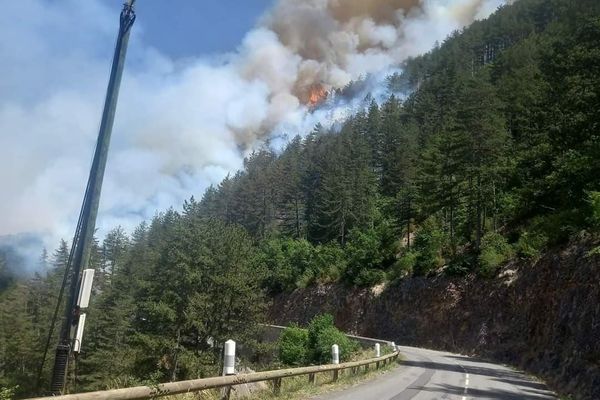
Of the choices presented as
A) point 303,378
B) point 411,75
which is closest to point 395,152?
point 303,378

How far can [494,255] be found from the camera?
37.6 metres

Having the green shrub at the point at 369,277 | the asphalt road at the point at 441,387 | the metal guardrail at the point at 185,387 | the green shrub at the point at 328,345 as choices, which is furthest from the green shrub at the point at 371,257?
the metal guardrail at the point at 185,387

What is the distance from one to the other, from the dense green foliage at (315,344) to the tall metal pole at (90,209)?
84.6 ft

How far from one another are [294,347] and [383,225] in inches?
1045

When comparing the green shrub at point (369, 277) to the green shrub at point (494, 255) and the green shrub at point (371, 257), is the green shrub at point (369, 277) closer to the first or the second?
the green shrub at point (371, 257)

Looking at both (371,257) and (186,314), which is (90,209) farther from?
(371,257)

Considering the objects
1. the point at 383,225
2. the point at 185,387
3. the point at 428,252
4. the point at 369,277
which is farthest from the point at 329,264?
the point at 185,387

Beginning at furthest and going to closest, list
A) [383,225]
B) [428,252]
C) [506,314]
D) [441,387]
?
[383,225], [428,252], [506,314], [441,387]

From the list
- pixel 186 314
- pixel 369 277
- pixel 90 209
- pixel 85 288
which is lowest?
pixel 85 288

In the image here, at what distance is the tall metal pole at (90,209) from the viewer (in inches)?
254

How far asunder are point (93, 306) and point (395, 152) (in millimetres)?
50185

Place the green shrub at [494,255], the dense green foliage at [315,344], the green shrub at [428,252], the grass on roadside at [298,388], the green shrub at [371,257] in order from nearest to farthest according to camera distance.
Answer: the grass on roadside at [298,388] → the dense green foliage at [315,344] → the green shrub at [494,255] → the green shrub at [428,252] → the green shrub at [371,257]

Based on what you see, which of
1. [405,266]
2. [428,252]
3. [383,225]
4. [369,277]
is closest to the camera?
[428,252]

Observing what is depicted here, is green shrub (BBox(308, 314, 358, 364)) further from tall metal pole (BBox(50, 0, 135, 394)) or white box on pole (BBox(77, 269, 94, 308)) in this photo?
white box on pole (BBox(77, 269, 94, 308))
